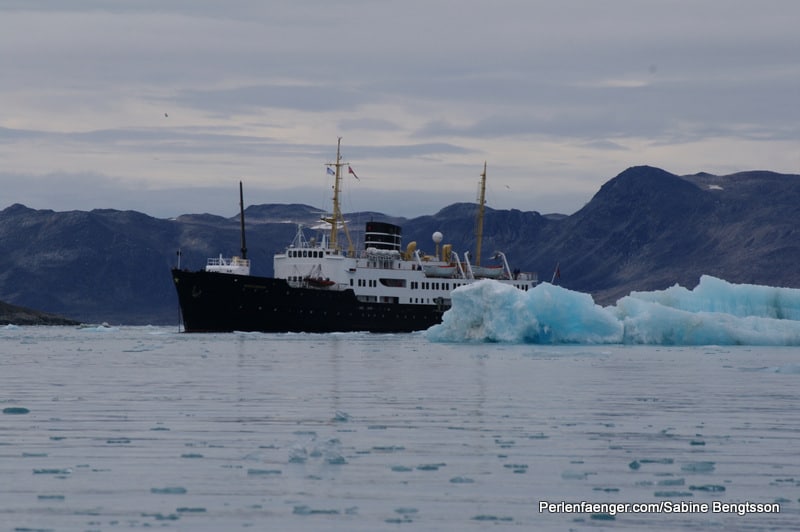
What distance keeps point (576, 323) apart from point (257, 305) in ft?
81.6

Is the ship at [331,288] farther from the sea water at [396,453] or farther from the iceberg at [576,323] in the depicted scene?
the sea water at [396,453]

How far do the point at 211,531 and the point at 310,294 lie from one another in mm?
64527

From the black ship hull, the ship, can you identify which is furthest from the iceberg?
the black ship hull

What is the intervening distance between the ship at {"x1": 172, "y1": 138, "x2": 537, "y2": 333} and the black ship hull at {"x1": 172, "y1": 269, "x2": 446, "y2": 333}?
2.5 inches

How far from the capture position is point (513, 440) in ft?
54.5

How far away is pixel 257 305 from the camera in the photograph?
73.6m

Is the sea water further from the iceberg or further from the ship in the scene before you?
the ship

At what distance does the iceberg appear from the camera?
5522 centimetres

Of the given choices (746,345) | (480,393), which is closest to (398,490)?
(480,393)

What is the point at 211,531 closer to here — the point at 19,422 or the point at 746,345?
the point at 19,422

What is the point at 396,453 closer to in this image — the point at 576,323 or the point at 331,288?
the point at 576,323

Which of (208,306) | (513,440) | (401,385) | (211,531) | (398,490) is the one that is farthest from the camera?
(208,306)

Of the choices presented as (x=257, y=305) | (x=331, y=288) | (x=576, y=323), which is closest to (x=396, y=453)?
(x=576, y=323)

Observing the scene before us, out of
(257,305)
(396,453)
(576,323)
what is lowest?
(396,453)
